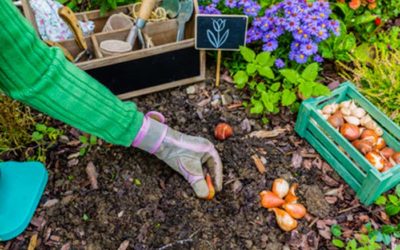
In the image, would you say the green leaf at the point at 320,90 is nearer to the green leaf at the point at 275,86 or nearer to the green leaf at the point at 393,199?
the green leaf at the point at 275,86

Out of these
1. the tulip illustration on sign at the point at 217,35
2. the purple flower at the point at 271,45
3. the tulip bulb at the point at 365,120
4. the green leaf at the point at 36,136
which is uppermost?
the tulip illustration on sign at the point at 217,35

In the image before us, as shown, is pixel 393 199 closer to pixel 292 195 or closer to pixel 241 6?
pixel 292 195

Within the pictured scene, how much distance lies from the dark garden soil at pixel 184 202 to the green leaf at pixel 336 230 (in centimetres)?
3

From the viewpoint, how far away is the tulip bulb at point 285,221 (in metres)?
1.82

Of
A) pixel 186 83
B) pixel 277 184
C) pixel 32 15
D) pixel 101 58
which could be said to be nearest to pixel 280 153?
pixel 277 184

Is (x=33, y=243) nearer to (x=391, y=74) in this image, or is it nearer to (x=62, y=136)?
(x=62, y=136)

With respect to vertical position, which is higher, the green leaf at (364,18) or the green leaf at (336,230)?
the green leaf at (364,18)

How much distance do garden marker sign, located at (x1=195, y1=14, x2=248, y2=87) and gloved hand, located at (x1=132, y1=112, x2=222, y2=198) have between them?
1.71 feet

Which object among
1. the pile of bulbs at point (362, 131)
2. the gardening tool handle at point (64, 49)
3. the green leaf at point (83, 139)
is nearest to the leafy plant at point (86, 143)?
the green leaf at point (83, 139)

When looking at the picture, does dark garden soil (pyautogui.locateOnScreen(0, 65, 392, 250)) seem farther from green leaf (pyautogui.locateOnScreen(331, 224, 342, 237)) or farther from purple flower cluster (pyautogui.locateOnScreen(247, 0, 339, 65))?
purple flower cluster (pyautogui.locateOnScreen(247, 0, 339, 65))

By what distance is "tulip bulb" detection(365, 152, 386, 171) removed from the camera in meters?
1.85

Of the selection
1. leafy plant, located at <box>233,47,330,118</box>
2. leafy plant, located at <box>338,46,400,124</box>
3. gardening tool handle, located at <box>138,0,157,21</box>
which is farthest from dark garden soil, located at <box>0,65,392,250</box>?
gardening tool handle, located at <box>138,0,157,21</box>

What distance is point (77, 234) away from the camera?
1836mm

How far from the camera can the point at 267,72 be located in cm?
216
